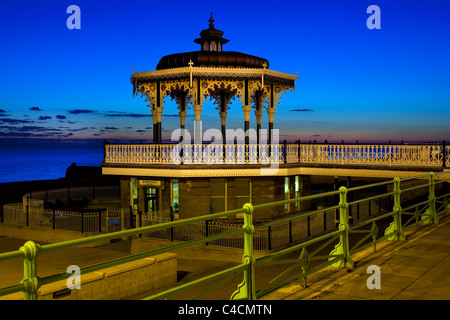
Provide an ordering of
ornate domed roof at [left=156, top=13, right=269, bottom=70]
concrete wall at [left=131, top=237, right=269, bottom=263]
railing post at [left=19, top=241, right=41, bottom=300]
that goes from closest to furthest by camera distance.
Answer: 1. railing post at [left=19, top=241, right=41, bottom=300]
2. concrete wall at [left=131, top=237, right=269, bottom=263]
3. ornate domed roof at [left=156, top=13, right=269, bottom=70]

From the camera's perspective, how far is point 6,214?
23562mm

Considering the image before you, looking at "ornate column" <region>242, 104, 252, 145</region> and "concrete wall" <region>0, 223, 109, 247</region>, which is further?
"ornate column" <region>242, 104, 252, 145</region>

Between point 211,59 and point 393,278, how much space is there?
56.8ft

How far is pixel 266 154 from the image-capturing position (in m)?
21.2

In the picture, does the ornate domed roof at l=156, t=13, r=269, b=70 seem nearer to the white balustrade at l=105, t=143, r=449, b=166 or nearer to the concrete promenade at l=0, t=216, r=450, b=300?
the white balustrade at l=105, t=143, r=449, b=166

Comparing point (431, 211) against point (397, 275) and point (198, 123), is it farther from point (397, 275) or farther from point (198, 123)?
point (198, 123)

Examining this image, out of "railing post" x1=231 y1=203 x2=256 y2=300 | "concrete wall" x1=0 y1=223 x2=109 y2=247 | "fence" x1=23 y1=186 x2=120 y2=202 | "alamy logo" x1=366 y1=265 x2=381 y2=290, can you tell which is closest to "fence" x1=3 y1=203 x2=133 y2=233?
"concrete wall" x1=0 y1=223 x2=109 y2=247

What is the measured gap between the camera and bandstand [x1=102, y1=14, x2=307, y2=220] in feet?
67.9

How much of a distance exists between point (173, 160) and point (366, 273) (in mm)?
14606

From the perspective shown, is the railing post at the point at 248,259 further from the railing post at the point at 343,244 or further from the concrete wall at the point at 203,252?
the concrete wall at the point at 203,252

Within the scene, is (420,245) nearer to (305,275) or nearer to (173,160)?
(305,275)

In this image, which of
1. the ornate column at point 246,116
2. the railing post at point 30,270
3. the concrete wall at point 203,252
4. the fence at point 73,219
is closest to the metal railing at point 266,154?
the ornate column at point 246,116

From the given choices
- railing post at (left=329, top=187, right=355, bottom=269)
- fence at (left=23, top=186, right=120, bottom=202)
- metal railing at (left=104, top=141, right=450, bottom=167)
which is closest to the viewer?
railing post at (left=329, top=187, right=355, bottom=269)
